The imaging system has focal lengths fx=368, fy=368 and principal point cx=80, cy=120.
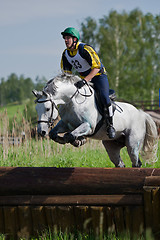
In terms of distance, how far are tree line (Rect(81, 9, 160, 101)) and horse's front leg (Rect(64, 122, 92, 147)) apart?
27053 millimetres

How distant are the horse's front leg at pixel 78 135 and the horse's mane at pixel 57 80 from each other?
1.74 feet

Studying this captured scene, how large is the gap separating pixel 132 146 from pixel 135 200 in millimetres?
1562

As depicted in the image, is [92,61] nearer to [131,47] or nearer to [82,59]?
[82,59]

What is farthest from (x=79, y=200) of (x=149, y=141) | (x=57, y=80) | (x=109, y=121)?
(x=149, y=141)

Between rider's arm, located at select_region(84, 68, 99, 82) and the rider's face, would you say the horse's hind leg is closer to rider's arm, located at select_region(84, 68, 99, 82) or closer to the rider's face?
rider's arm, located at select_region(84, 68, 99, 82)

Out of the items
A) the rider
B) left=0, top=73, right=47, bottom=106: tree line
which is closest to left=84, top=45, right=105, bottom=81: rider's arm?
the rider

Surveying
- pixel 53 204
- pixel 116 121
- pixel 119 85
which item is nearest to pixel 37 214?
pixel 53 204

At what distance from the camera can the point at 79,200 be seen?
403 centimetres

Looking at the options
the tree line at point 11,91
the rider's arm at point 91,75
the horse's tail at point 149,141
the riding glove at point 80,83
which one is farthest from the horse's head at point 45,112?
the tree line at point 11,91

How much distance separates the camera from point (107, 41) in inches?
1270

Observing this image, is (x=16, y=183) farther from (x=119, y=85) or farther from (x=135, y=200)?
(x=119, y=85)

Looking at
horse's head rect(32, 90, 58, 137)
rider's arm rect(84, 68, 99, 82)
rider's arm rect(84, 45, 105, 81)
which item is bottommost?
horse's head rect(32, 90, 58, 137)

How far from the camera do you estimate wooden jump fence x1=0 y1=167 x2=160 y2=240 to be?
3842mm

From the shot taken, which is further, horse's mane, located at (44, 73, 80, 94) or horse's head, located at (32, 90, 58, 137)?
horse's mane, located at (44, 73, 80, 94)
